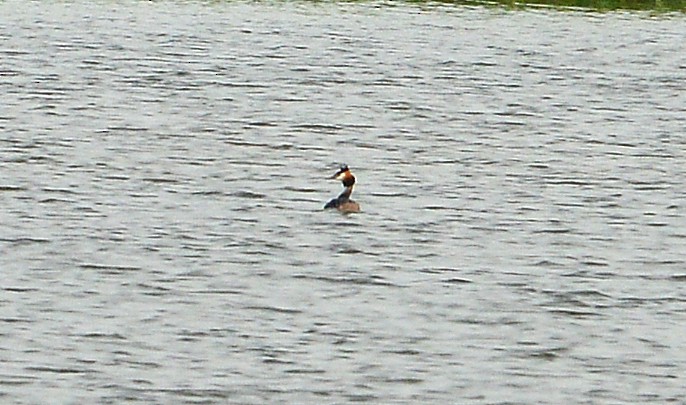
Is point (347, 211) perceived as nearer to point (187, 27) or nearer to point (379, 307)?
point (379, 307)

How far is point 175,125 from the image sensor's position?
30.3 m

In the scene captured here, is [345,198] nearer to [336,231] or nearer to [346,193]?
[346,193]

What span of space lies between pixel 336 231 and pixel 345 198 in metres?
1.25

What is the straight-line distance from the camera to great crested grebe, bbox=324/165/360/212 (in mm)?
22641

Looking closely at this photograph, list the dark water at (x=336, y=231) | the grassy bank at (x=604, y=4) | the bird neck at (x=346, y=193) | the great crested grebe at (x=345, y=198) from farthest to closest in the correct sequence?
the grassy bank at (x=604, y=4)
the bird neck at (x=346, y=193)
the great crested grebe at (x=345, y=198)
the dark water at (x=336, y=231)

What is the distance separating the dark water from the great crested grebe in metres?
0.24

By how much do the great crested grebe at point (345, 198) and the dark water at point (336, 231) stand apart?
24 centimetres

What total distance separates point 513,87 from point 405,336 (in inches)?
831

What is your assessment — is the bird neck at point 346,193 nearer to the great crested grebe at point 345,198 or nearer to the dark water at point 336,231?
the great crested grebe at point 345,198

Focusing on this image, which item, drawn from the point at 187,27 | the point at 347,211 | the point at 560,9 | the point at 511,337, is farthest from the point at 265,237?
the point at 560,9

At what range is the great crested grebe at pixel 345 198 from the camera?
74.3ft

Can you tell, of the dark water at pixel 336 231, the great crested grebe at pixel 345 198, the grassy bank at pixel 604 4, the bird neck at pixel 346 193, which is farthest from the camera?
the grassy bank at pixel 604 4

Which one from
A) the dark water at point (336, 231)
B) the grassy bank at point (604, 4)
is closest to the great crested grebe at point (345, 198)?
the dark water at point (336, 231)

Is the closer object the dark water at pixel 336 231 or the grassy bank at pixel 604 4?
the dark water at pixel 336 231
